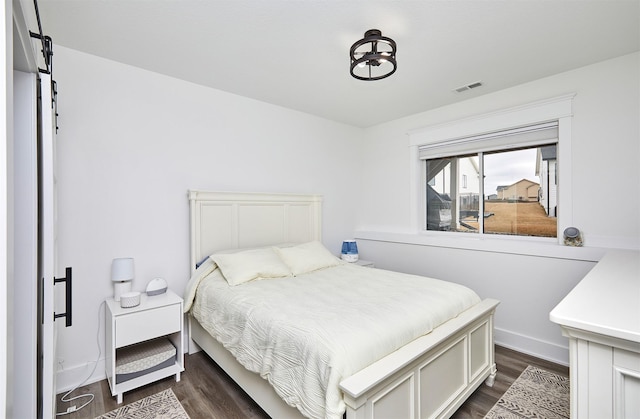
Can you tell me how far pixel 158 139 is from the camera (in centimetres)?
265

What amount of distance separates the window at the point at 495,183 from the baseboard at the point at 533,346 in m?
0.98

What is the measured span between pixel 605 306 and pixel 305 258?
2213 mm

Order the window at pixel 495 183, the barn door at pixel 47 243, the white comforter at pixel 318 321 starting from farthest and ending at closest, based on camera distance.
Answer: the window at pixel 495 183
the white comforter at pixel 318 321
the barn door at pixel 47 243

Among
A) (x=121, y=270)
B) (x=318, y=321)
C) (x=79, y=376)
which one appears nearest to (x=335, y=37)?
(x=318, y=321)

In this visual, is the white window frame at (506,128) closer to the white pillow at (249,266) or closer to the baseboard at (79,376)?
the white pillow at (249,266)

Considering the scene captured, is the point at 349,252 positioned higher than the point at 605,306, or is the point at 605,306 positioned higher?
the point at 605,306

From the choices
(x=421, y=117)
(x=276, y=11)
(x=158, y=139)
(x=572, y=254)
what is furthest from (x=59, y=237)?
(x=572, y=254)

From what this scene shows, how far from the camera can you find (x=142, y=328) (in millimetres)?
2172

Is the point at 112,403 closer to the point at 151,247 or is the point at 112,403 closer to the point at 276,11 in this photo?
the point at 151,247

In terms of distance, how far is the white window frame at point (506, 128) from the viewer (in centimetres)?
262

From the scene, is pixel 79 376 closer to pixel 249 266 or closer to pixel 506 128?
pixel 249 266

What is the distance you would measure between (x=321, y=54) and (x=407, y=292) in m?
1.87

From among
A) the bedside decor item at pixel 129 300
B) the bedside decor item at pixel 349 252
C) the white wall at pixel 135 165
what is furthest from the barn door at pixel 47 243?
the bedside decor item at pixel 349 252

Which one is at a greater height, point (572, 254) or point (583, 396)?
point (572, 254)
